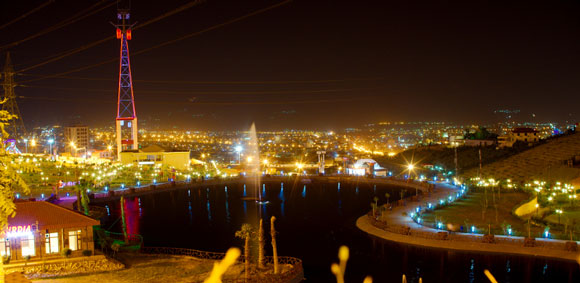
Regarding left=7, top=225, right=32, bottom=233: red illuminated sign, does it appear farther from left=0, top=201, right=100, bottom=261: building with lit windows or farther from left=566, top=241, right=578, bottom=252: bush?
left=566, top=241, right=578, bottom=252: bush

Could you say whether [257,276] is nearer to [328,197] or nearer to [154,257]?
[154,257]

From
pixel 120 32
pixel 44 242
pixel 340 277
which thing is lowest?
pixel 340 277

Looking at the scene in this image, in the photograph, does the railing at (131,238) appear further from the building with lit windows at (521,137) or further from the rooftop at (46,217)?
the building with lit windows at (521,137)

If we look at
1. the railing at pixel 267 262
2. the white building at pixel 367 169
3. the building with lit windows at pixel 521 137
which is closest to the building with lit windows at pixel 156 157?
the white building at pixel 367 169

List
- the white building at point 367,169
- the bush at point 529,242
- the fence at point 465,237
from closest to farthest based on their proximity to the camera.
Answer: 1. the fence at point 465,237
2. the bush at point 529,242
3. the white building at point 367,169

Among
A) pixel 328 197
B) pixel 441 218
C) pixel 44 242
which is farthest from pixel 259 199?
pixel 44 242

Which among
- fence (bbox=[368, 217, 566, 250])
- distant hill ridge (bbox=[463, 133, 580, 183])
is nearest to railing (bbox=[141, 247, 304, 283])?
fence (bbox=[368, 217, 566, 250])
